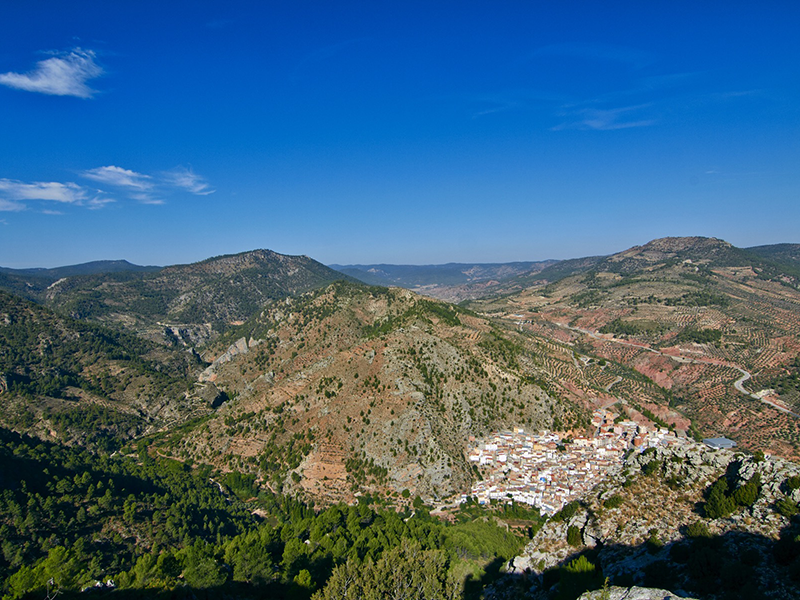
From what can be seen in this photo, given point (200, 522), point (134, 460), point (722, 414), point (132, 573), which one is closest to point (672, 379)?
point (722, 414)

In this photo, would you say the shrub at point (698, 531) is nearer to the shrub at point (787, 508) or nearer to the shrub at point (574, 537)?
the shrub at point (787, 508)

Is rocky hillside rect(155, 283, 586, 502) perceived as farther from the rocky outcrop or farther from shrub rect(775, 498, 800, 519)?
shrub rect(775, 498, 800, 519)

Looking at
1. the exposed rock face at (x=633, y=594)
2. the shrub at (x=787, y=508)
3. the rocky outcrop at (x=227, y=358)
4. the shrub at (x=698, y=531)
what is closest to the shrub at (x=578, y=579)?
the shrub at (x=698, y=531)

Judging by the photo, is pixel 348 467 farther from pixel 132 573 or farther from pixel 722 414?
pixel 722 414

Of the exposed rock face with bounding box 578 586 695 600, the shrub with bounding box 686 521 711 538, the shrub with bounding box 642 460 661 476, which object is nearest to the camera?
the exposed rock face with bounding box 578 586 695 600

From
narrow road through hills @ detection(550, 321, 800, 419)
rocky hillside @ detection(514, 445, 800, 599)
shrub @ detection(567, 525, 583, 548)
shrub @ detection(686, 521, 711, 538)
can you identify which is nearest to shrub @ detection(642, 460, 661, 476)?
rocky hillside @ detection(514, 445, 800, 599)

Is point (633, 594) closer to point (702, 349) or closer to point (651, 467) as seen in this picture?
point (651, 467)
